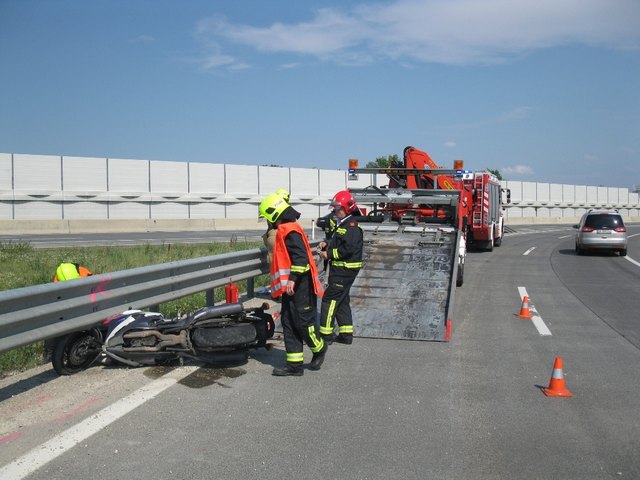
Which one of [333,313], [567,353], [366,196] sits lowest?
[567,353]

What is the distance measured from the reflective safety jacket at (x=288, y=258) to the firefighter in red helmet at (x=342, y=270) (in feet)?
3.80

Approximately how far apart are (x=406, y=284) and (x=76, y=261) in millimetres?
9378

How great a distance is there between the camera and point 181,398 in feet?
18.4

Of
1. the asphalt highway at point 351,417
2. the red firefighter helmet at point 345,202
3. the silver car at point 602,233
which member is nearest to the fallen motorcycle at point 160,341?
the asphalt highway at point 351,417

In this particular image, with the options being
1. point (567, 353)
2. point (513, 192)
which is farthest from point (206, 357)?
point (513, 192)

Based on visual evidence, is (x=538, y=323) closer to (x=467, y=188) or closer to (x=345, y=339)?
(x=345, y=339)

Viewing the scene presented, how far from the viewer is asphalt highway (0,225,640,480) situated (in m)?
4.21

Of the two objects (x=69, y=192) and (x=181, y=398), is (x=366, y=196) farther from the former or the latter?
(x=69, y=192)

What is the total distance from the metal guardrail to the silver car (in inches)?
712

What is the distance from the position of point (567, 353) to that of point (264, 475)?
15.9 feet

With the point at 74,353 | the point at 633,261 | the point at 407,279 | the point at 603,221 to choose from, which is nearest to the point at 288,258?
the point at 74,353

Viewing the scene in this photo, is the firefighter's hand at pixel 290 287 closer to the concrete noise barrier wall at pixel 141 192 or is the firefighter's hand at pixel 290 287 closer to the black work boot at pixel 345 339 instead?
the black work boot at pixel 345 339

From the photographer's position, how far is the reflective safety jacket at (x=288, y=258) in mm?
6500

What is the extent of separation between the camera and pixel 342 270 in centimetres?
781
